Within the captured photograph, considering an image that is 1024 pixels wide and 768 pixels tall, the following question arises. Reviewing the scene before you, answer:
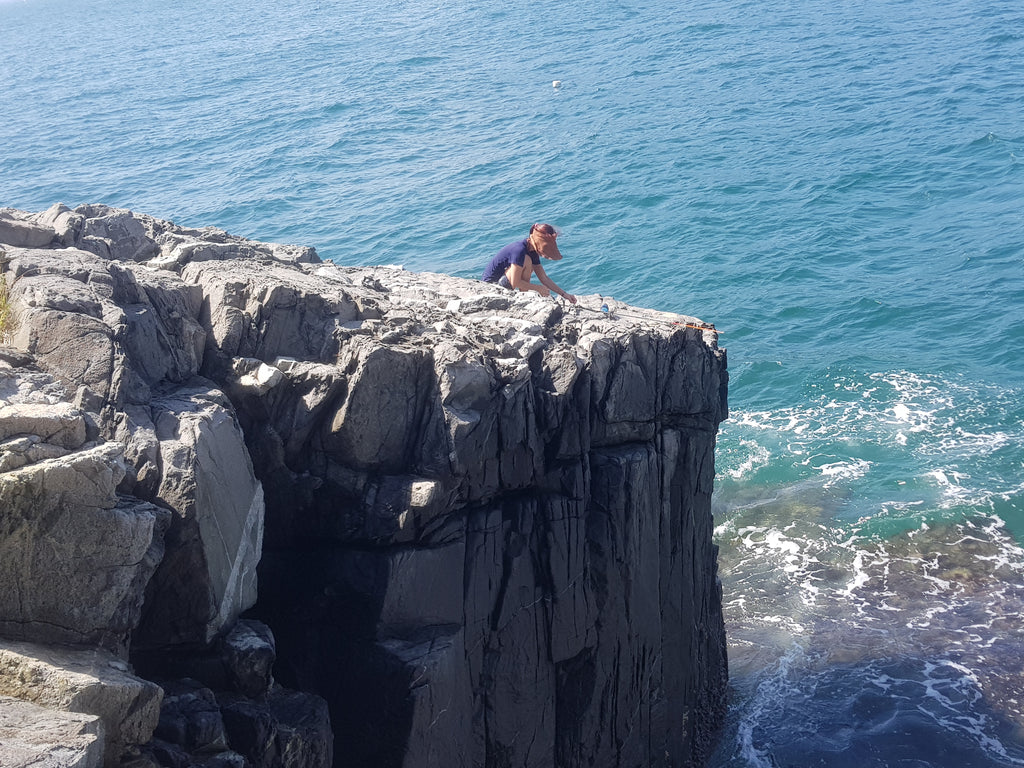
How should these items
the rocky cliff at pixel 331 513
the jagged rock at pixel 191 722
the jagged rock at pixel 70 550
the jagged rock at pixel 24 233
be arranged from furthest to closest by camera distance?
the jagged rock at pixel 24 233 < the jagged rock at pixel 191 722 < the rocky cliff at pixel 331 513 < the jagged rock at pixel 70 550

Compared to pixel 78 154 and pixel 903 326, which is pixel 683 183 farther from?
pixel 78 154

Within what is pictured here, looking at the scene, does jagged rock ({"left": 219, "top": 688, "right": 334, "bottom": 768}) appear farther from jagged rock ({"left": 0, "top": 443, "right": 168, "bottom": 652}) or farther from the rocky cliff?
jagged rock ({"left": 0, "top": 443, "right": 168, "bottom": 652})

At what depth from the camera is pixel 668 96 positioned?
4488cm

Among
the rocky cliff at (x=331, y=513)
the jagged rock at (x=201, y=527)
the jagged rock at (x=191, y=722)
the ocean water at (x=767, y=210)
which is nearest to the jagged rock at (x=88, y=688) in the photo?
the rocky cliff at (x=331, y=513)

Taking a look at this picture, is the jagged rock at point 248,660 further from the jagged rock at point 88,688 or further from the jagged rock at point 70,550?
the jagged rock at point 88,688

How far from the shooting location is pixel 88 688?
7.34m

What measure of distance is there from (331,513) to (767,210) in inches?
1054

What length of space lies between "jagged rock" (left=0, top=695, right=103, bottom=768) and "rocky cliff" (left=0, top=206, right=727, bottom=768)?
2 centimetres

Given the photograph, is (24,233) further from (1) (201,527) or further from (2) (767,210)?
(2) (767,210)

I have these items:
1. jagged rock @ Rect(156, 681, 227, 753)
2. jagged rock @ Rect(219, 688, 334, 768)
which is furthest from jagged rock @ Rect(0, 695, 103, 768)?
jagged rock @ Rect(219, 688, 334, 768)

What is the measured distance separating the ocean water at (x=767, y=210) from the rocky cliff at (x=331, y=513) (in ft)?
15.4

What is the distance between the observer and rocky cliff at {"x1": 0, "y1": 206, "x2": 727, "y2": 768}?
803 centimetres

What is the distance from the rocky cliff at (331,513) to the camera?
26.3 ft

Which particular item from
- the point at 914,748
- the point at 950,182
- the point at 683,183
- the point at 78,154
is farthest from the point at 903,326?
the point at 78,154
